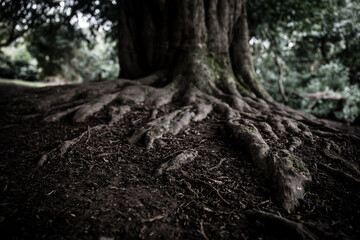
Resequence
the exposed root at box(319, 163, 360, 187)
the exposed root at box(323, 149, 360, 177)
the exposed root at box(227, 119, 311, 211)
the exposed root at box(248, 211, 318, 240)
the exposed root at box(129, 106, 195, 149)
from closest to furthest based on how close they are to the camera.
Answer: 1. the exposed root at box(248, 211, 318, 240)
2. the exposed root at box(227, 119, 311, 211)
3. the exposed root at box(319, 163, 360, 187)
4. the exposed root at box(323, 149, 360, 177)
5. the exposed root at box(129, 106, 195, 149)

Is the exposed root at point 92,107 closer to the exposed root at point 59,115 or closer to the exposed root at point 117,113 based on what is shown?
the exposed root at point 59,115

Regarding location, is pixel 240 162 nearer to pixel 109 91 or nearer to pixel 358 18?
pixel 109 91

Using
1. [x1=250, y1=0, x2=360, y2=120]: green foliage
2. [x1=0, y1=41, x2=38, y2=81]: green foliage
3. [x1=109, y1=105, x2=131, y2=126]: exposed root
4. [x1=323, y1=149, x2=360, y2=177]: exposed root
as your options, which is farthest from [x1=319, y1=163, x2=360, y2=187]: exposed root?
[x1=0, y1=41, x2=38, y2=81]: green foliage

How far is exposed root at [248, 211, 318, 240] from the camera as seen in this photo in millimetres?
1288

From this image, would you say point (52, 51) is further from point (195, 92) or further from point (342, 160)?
point (342, 160)

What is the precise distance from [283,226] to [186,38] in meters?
3.87

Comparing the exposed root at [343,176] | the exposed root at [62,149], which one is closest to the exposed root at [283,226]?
the exposed root at [343,176]

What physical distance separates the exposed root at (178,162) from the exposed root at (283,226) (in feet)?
2.54

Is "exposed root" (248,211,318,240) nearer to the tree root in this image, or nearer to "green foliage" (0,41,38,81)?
the tree root

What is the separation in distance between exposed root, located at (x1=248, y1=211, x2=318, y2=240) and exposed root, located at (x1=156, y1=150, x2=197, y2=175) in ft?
2.54

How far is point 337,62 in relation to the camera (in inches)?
324

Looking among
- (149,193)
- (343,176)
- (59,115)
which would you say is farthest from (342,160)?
(59,115)

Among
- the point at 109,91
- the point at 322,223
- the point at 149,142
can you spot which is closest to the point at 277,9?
the point at 109,91

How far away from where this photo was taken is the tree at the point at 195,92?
211 centimetres
